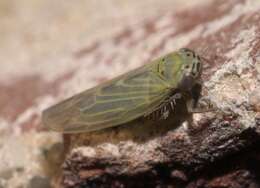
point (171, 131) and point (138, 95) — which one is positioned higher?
point (138, 95)

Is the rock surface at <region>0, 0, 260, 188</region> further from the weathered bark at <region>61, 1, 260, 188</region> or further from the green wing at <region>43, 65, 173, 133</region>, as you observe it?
the green wing at <region>43, 65, 173, 133</region>

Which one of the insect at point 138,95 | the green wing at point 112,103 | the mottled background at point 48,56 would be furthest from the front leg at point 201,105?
the mottled background at point 48,56

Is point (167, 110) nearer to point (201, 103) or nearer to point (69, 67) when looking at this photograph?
point (201, 103)

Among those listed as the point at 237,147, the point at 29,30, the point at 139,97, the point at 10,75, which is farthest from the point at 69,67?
the point at 237,147

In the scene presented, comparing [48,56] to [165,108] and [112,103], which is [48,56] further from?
[165,108]

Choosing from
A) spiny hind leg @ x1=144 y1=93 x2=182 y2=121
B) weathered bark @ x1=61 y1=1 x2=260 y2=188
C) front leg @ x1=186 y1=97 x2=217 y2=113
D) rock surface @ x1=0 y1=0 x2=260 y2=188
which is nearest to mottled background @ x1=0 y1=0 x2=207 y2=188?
rock surface @ x1=0 y1=0 x2=260 y2=188

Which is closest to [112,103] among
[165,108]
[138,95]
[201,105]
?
[138,95]
